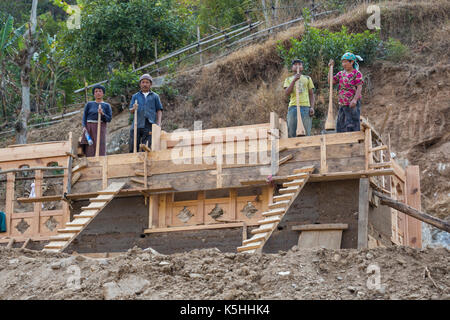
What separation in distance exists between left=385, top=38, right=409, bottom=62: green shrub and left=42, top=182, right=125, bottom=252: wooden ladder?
11668 mm

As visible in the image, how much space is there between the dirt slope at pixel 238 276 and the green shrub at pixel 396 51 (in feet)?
45.8

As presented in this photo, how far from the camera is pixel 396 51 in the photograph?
21.0 m

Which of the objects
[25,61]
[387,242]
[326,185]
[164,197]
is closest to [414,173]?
[387,242]

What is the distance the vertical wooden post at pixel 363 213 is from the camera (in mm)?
10898

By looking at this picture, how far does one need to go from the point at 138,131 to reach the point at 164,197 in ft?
5.49

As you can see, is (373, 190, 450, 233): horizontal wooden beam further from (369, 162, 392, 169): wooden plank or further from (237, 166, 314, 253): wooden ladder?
(237, 166, 314, 253): wooden ladder

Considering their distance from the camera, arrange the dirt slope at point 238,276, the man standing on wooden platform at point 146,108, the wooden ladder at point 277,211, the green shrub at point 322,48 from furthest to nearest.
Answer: the green shrub at point 322,48 < the man standing on wooden platform at point 146,108 < the wooden ladder at point 277,211 < the dirt slope at point 238,276

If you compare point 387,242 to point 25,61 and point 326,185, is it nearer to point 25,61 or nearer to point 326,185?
point 326,185

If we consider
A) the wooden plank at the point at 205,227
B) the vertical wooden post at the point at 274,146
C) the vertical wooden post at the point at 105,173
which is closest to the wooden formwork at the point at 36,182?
the vertical wooden post at the point at 105,173

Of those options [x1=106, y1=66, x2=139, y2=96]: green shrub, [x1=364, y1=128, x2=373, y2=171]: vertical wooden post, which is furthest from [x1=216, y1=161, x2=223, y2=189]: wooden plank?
[x1=106, y1=66, x2=139, y2=96]: green shrub

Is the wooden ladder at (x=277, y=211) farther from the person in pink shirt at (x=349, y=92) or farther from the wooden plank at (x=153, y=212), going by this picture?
the wooden plank at (x=153, y=212)

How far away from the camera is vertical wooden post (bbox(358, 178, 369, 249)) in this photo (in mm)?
10898

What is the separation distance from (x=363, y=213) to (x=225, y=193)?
2.49m

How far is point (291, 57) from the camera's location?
2028 cm
